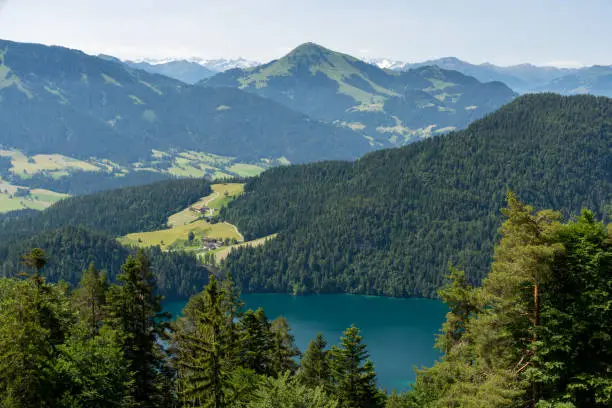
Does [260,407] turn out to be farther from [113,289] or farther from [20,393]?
[113,289]

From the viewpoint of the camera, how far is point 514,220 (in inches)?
1248

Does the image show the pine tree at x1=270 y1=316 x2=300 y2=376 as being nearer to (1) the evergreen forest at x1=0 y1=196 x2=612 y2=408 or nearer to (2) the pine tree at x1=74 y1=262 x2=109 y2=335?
(1) the evergreen forest at x1=0 y1=196 x2=612 y2=408

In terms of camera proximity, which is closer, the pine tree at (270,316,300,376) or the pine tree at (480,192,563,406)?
the pine tree at (480,192,563,406)

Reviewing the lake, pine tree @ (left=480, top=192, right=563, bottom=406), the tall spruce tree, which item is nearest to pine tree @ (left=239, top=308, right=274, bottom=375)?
the tall spruce tree

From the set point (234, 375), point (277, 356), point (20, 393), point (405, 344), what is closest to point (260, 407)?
point (234, 375)

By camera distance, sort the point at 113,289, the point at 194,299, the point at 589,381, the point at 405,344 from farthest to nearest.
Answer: the point at 405,344 < the point at 194,299 < the point at 113,289 < the point at 589,381

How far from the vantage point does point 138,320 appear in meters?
47.6

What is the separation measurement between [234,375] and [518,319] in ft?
71.4

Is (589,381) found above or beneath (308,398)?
above

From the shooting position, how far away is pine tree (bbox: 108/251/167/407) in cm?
4675

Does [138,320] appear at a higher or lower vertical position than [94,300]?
higher

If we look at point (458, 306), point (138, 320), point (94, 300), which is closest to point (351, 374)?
point (458, 306)

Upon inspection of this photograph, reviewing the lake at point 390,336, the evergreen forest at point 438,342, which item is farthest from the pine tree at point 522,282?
the lake at point 390,336

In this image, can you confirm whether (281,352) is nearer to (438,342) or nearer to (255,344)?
(255,344)
